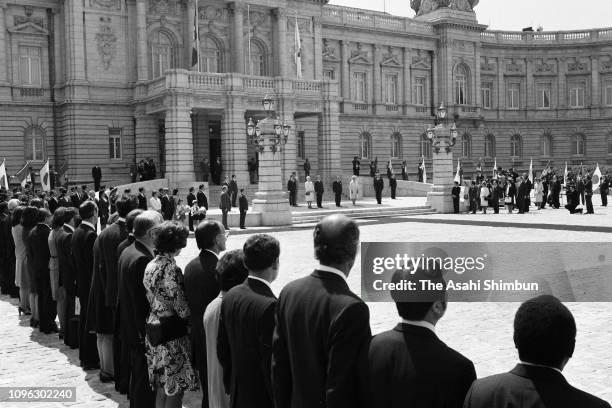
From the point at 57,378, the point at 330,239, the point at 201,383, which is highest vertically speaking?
the point at 330,239

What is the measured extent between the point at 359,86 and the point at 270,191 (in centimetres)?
2829

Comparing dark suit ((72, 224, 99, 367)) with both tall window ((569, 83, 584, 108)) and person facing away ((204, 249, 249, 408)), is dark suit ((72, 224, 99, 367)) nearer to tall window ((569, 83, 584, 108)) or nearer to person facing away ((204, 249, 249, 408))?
person facing away ((204, 249, 249, 408))

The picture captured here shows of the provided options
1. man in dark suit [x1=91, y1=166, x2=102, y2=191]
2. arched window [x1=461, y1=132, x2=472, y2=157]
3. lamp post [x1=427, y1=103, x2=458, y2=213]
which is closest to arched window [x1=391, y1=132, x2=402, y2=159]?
arched window [x1=461, y1=132, x2=472, y2=157]

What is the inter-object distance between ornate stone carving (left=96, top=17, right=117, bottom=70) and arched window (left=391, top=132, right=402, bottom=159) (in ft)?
81.3

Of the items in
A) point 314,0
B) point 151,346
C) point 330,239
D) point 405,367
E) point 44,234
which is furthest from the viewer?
point 314,0

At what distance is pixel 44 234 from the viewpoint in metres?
10.5

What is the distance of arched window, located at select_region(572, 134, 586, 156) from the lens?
61938 millimetres

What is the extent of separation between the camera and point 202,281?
5766 mm

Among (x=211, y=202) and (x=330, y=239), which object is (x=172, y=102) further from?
(x=330, y=239)

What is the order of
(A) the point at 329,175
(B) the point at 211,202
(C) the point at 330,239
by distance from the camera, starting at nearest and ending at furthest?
(C) the point at 330,239 < (B) the point at 211,202 < (A) the point at 329,175

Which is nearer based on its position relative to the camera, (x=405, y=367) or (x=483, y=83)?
(x=405, y=367)

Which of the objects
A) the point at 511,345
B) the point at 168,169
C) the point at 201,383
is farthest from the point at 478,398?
the point at 168,169

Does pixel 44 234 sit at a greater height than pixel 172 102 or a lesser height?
lesser

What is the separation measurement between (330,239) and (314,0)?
46.8 metres
